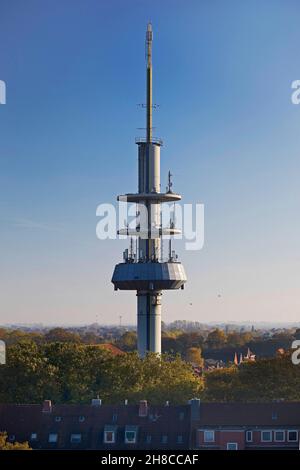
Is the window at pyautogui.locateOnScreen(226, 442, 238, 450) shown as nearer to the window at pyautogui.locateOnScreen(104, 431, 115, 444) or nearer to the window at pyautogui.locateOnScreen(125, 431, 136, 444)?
the window at pyautogui.locateOnScreen(125, 431, 136, 444)

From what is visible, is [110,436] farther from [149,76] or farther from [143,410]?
[149,76]

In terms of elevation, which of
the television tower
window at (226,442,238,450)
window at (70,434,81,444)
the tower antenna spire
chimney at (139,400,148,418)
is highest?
the tower antenna spire

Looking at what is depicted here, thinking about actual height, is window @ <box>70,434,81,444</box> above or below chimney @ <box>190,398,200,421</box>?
below

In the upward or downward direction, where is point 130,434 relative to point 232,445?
upward

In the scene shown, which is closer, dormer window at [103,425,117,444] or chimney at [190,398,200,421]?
dormer window at [103,425,117,444]

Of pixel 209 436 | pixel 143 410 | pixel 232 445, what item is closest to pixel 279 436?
pixel 232 445

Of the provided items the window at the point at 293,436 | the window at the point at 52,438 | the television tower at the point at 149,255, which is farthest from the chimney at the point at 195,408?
the television tower at the point at 149,255

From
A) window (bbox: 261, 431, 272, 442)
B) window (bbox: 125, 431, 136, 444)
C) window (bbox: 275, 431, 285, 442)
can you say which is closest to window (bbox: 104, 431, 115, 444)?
window (bbox: 125, 431, 136, 444)
